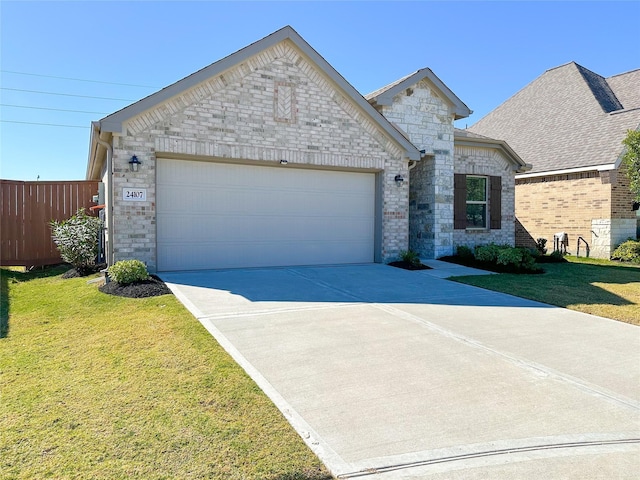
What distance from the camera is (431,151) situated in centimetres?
1430

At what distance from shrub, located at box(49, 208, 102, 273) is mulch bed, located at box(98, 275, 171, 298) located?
2.23 metres

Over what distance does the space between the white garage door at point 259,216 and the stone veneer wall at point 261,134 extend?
15.7 inches

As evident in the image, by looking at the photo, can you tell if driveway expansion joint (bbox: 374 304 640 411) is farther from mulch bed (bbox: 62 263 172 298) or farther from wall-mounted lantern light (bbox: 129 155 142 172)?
wall-mounted lantern light (bbox: 129 155 142 172)

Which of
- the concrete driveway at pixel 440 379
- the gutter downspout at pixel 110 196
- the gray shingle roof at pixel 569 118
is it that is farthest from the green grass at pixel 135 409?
the gray shingle roof at pixel 569 118

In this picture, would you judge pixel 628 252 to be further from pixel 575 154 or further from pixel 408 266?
pixel 408 266

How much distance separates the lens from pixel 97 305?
7062 mm

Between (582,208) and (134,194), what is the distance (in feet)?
51.7

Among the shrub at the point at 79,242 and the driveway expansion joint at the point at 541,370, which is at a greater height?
the shrub at the point at 79,242

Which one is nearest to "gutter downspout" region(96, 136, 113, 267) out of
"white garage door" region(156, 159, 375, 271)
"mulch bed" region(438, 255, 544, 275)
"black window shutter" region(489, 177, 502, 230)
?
"white garage door" region(156, 159, 375, 271)

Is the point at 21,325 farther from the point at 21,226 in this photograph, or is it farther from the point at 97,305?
the point at 21,226

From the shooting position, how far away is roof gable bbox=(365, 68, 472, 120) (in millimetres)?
13672

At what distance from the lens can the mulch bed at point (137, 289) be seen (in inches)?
302

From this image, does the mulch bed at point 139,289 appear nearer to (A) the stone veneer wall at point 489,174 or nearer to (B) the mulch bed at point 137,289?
(B) the mulch bed at point 137,289

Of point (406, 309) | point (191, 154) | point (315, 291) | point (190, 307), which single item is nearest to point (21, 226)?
point (191, 154)
